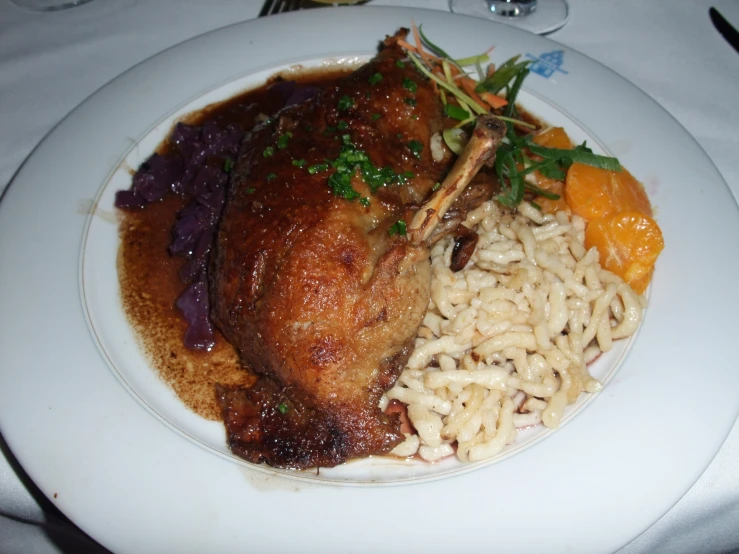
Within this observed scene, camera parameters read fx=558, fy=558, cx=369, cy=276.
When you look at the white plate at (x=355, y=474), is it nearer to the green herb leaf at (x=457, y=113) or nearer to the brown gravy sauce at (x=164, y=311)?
the brown gravy sauce at (x=164, y=311)

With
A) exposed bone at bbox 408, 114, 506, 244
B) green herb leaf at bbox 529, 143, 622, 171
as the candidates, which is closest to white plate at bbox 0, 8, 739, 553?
green herb leaf at bbox 529, 143, 622, 171

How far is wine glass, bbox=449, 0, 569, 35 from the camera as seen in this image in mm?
5488

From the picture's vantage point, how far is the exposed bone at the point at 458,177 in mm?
3090

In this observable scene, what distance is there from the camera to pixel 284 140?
3.34 m

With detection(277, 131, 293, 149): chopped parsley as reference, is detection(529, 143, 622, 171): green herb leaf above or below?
below

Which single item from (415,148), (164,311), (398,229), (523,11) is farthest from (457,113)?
(523,11)

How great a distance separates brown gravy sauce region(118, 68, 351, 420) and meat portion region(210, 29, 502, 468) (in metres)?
0.26

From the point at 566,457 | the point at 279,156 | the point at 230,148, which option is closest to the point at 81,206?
the point at 230,148

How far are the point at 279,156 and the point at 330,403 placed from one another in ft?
4.75

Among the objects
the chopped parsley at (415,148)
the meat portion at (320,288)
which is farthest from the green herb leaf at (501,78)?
the meat portion at (320,288)

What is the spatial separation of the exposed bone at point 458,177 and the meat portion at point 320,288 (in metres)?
0.01

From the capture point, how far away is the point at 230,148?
4516mm

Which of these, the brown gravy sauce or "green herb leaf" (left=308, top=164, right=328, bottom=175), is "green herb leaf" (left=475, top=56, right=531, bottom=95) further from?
the brown gravy sauce

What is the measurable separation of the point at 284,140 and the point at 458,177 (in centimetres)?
106
